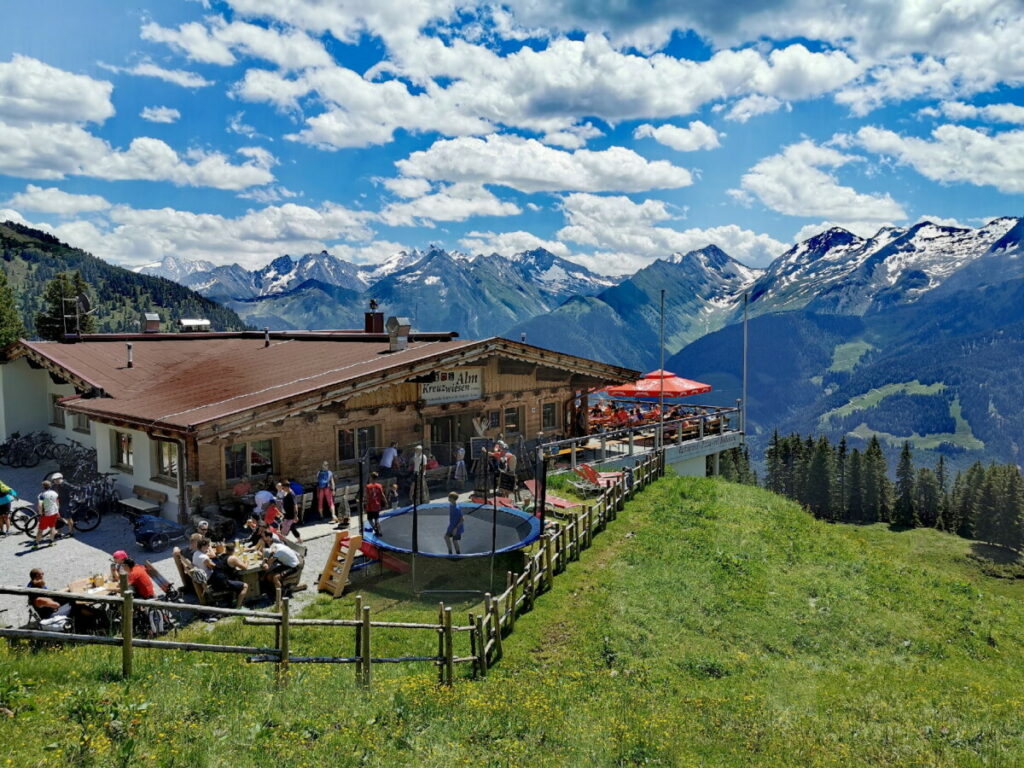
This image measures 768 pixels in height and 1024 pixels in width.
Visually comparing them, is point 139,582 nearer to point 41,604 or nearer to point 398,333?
point 41,604

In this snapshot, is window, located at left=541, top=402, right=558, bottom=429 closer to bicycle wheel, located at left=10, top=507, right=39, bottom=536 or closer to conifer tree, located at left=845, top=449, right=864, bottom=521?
Answer: bicycle wheel, located at left=10, top=507, right=39, bottom=536

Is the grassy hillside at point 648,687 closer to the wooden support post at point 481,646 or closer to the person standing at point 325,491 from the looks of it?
the wooden support post at point 481,646

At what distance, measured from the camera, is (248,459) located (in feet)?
66.0

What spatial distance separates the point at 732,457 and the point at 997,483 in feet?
121

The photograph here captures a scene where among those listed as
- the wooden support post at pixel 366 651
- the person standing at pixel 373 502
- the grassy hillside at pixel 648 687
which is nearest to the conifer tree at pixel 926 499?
the grassy hillside at pixel 648 687

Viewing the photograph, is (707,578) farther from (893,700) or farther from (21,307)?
(21,307)

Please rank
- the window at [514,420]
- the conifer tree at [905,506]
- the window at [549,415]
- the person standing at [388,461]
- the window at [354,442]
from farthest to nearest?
the conifer tree at [905,506]
the window at [549,415]
the window at [514,420]
the window at [354,442]
the person standing at [388,461]

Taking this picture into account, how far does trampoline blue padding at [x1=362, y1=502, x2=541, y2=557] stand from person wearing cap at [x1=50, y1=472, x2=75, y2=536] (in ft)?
23.4

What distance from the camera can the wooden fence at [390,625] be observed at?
8609mm

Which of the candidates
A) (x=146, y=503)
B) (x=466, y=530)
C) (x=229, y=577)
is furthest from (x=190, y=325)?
(x=229, y=577)

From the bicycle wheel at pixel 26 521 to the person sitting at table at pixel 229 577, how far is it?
7127mm

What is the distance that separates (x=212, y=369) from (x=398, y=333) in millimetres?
6405

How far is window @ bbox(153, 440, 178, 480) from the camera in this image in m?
19.6

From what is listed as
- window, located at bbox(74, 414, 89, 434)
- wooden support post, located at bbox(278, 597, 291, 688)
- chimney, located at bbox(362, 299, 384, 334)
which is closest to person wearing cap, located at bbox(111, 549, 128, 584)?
wooden support post, located at bbox(278, 597, 291, 688)
